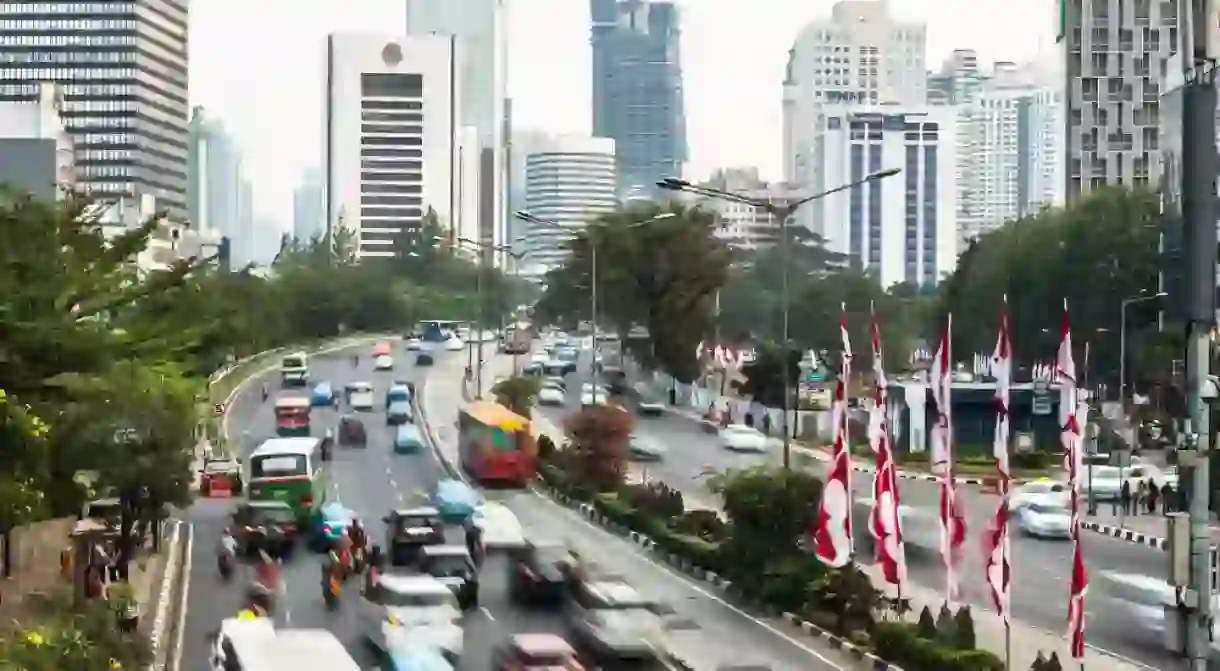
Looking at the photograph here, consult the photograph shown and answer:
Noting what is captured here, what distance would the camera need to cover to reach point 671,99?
359 ft

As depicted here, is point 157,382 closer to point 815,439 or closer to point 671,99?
point 815,439

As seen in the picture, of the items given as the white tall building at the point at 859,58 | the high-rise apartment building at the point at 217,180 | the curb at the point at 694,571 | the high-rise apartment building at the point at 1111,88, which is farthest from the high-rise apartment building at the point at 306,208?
the curb at the point at 694,571

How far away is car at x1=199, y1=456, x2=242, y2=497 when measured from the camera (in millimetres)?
27047

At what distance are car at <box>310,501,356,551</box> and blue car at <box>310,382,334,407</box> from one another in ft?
57.8

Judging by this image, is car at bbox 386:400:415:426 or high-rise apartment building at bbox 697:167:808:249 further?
high-rise apartment building at bbox 697:167:808:249

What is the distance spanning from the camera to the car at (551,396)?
4041 centimetres

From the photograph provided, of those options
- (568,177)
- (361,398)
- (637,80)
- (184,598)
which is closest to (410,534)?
(184,598)

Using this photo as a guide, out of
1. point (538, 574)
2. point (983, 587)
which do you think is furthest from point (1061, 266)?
point (538, 574)

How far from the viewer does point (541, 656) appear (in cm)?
1237

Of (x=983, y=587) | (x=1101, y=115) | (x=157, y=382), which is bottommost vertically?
(x=983, y=587)

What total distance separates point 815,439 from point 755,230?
46269 millimetres

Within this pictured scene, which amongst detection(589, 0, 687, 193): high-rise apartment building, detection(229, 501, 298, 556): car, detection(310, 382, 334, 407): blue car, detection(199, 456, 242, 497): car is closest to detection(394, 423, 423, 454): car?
detection(310, 382, 334, 407): blue car

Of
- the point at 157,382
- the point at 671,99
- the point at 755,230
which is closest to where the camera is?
the point at 157,382

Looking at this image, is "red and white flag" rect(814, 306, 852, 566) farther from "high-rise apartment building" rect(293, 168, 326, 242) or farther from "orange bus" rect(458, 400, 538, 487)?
"high-rise apartment building" rect(293, 168, 326, 242)
